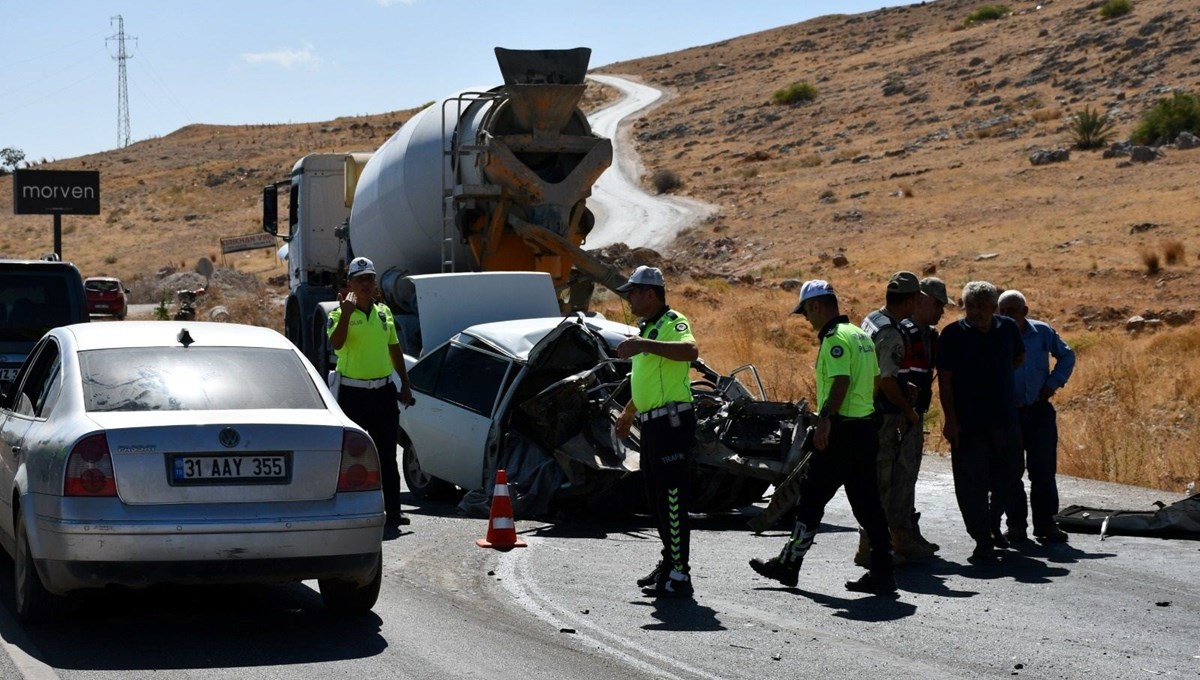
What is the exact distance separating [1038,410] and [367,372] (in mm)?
4760

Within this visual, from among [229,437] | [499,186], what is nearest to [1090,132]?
[499,186]

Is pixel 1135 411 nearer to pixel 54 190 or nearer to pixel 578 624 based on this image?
pixel 578 624

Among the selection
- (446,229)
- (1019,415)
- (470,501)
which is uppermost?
(446,229)

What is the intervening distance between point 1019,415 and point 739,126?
72742 millimetres

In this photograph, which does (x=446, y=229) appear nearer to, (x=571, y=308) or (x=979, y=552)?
(x=571, y=308)

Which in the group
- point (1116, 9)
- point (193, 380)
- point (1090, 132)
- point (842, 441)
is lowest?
point (842, 441)

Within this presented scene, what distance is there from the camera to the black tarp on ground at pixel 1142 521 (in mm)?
10328

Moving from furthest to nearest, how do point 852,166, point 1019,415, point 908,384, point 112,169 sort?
point 112,169, point 852,166, point 1019,415, point 908,384

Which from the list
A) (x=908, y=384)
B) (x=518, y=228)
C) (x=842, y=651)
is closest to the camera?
(x=842, y=651)

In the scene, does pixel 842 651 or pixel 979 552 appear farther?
pixel 979 552

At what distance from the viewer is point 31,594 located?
24.0 ft

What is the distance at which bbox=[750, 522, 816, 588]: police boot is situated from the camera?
338 inches

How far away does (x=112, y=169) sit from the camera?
104625 mm

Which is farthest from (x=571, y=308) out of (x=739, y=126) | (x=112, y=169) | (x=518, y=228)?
(x=112, y=169)
